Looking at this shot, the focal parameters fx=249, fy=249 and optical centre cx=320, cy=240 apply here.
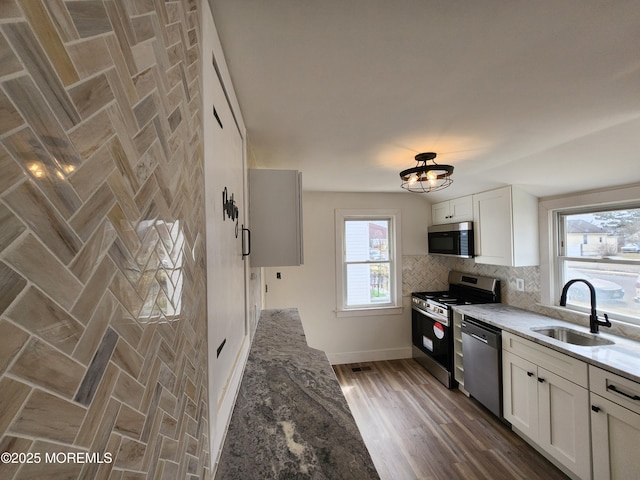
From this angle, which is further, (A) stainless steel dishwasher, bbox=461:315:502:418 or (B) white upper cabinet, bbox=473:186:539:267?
(B) white upper cabinet, bbox=473:186:539:267

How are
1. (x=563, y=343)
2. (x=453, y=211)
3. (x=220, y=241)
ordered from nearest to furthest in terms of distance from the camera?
(x=220, y=241) → (x=563, y=343) → (x=453, y=211)

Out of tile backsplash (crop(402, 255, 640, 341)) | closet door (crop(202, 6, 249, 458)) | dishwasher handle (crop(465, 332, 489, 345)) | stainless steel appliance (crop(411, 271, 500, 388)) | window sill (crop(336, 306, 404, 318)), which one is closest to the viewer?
closet door (crop(202, 6, 249, 458))

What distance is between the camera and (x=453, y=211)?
10.6 feet

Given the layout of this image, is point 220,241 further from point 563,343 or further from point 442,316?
point 442,316

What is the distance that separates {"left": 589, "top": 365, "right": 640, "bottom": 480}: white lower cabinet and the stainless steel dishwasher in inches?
27.1

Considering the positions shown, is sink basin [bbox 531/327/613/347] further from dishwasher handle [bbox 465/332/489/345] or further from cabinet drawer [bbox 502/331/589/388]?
dishwasher handle [bbox 465/332/489/345]

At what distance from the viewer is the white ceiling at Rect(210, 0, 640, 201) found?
2.45 ft

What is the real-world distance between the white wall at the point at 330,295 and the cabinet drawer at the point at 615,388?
2093 mm

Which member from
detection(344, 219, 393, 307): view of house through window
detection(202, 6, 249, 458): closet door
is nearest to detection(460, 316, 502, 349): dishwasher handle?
detection(344, 219, 393, 307): view of house through window

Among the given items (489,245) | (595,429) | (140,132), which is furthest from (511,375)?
(140,132)

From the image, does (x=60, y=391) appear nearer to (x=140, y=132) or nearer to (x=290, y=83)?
(x=140, y=132)

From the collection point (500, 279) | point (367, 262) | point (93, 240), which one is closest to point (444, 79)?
point (93, 240)

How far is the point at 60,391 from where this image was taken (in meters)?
0.23

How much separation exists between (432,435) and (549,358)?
3.75 ft
